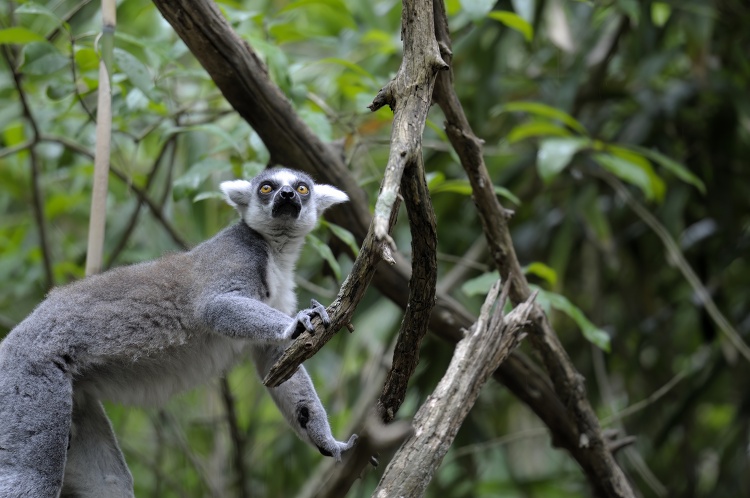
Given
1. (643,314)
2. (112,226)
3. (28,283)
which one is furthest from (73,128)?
(643,314)

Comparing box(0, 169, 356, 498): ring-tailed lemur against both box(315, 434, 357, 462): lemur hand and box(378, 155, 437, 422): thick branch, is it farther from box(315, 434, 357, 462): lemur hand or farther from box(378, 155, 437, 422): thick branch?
box(378, 155, 437, 422): thick branch

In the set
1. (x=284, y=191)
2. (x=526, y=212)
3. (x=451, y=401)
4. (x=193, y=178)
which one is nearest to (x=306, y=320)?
(x=451, y=401)

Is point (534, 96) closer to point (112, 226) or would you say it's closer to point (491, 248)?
point (491, 248)

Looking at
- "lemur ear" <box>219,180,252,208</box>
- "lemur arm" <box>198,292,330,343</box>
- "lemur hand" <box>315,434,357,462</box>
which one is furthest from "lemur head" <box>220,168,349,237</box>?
"lemur hand" <box>315,434,357,462</box>

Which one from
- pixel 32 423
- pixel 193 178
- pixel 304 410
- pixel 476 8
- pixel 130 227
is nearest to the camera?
pixel 32 423

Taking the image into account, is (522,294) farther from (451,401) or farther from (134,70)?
(134,70)

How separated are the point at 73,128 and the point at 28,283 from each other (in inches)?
45.2

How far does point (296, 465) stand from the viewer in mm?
6746

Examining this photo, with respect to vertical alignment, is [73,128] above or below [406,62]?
below

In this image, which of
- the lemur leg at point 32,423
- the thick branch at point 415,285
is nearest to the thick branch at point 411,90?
the thick branch at point 415,285

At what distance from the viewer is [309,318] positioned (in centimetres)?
287

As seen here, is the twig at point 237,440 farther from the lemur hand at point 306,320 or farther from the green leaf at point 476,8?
the green leaf at point 476,8

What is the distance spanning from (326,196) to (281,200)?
302 millimetres

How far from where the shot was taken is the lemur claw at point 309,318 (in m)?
2.70
